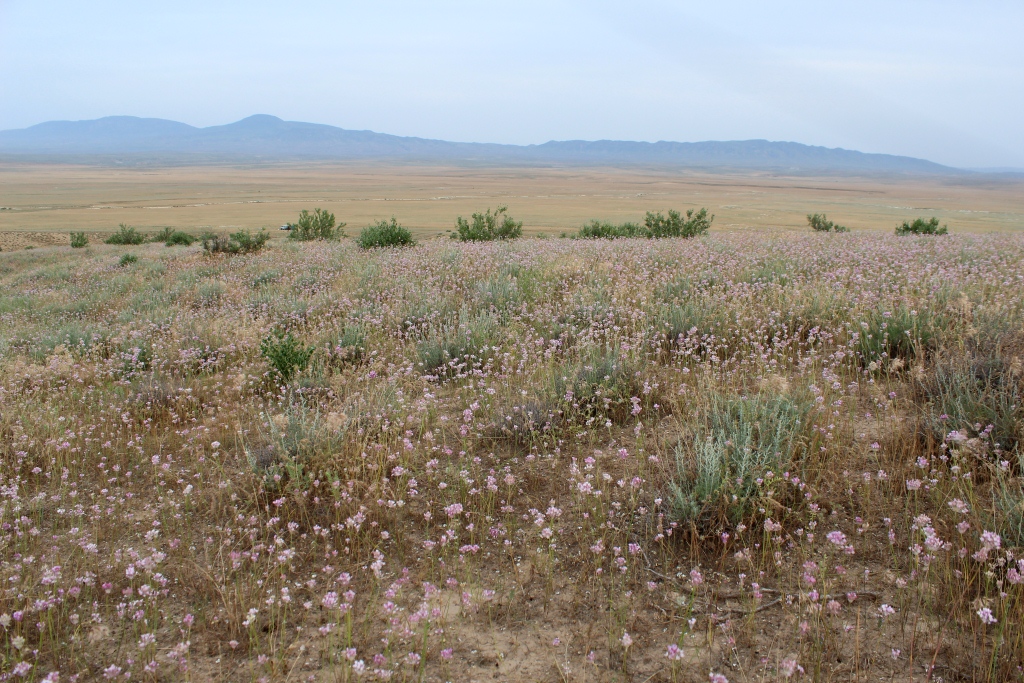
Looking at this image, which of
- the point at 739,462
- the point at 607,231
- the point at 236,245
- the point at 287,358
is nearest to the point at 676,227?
the point at 607,231

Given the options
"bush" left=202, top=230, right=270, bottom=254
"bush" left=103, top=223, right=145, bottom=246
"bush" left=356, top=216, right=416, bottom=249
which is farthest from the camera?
"bush" left=103, top=223, right=145, bottom=246

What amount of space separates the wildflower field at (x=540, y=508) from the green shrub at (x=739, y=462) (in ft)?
0.07

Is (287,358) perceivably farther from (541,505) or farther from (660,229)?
(660,229)

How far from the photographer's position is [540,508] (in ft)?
10.9

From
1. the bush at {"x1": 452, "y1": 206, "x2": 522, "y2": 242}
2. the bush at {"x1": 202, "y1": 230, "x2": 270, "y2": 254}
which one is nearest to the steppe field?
the bush at {"x1": 452, "y1": 206, "x2": 522, "y2": 242}

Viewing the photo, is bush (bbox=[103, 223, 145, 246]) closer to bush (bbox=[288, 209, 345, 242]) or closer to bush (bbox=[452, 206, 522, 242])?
bush (bbox=[288, 209, 345, 242])

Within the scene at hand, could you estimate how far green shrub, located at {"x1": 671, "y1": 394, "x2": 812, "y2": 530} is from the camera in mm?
2922

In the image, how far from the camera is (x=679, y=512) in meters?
2.96

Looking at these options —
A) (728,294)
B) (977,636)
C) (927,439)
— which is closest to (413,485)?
(977,636)

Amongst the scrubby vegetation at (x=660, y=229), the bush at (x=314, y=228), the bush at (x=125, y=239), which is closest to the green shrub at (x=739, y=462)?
the scrubby vegetation at (x=660, y=229)

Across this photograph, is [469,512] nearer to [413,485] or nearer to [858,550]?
[413,485]

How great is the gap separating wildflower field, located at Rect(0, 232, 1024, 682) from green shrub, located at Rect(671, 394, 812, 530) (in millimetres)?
20

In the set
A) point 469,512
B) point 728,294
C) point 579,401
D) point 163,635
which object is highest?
point 728,294

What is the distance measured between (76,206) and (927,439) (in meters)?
92.3
